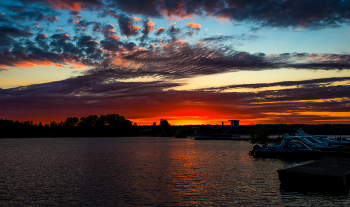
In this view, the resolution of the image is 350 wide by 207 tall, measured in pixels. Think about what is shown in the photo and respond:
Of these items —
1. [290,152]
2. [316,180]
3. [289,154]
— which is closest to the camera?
[316,180]

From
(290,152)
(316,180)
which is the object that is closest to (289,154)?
(290,152)

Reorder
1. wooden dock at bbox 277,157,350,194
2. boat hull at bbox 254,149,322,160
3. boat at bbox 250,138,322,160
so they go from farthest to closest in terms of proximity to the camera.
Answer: boat at bbox 250,138,322,160 → boat hull at bbox 254,149,322,160 → wooden dock at bbox 277,157,350,194

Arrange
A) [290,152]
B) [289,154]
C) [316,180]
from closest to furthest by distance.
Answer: [316,180]
[290,152]
[289,154]

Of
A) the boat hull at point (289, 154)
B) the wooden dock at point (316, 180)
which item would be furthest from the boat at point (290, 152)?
the wooden dock at point (316, 180)

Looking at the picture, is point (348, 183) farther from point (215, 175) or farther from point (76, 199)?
point (76, 199)

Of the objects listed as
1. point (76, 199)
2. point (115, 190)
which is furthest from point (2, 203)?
point (115, 190)

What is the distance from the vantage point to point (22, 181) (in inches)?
1409

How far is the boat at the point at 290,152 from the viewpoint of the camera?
56.3 m

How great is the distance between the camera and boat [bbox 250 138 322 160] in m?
56.3

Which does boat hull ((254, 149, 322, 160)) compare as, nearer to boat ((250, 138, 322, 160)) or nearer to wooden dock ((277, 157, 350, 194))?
boat ((250, 138, 322, 160))

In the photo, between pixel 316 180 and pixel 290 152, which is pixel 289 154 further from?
pixel 316 180

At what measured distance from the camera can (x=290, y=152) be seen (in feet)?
189

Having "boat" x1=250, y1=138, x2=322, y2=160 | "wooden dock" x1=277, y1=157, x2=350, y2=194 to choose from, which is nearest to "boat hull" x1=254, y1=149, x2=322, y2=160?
"boat" x1=250, y1=138, x2=322, y2=160

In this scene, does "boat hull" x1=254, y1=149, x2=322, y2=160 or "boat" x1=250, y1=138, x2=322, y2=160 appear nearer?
"boat hull" x1=254, y1=149, x2=322, y2=160
